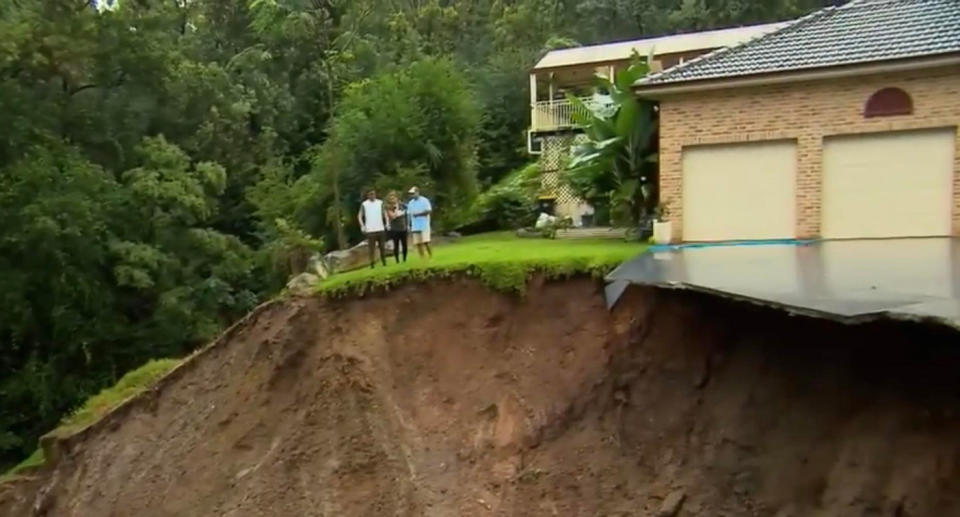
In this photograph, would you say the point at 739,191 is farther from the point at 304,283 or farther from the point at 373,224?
the point at 304,283

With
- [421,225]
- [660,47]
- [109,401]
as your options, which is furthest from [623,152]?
[660,47]

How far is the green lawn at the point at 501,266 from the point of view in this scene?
43.5 feet

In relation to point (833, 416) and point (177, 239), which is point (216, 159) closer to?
point (177, 239)

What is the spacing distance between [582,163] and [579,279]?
5.01m

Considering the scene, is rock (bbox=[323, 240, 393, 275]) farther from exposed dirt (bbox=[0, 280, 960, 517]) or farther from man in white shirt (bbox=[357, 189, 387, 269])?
exposed dirt (bbox=[0, 280, 960, 517])

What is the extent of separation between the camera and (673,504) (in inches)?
444

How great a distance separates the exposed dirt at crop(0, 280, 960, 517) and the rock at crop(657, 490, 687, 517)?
0.03m

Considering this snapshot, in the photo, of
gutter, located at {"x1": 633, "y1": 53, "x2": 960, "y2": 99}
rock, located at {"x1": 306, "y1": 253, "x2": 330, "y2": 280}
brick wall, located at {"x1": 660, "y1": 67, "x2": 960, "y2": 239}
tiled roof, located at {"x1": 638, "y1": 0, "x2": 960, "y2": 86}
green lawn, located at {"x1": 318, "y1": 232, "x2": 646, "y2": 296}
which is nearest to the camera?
green lawn, located at {"x1": 318, "y1": 232, "x2": 646, "y2": 296}

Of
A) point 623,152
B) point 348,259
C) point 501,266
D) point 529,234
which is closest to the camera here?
point 501,266

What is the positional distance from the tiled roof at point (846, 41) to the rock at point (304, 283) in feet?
21.4

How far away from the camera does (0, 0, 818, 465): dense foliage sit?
21.7 metres

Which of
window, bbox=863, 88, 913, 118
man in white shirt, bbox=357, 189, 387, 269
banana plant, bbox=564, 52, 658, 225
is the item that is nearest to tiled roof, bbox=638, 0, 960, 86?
window, bbox=863, 88, 913, 118

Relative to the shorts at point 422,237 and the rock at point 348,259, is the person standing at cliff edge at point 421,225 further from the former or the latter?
the rock at point 348,259

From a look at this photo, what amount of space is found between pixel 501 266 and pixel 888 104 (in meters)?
6.74
